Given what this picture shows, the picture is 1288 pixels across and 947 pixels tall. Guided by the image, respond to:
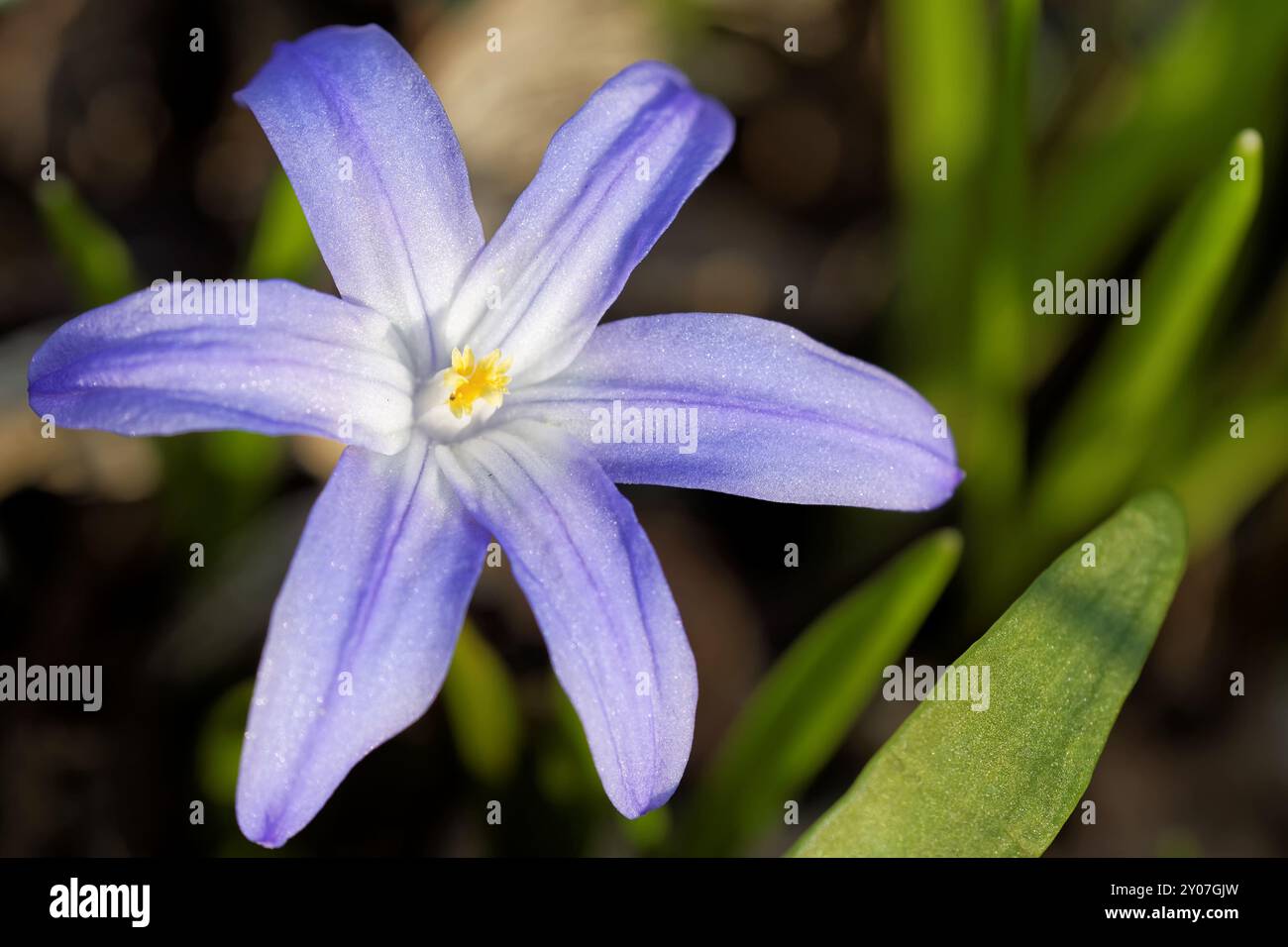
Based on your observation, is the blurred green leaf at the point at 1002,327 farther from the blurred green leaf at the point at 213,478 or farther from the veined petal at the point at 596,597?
the blurred green leaf at the point at 213,478

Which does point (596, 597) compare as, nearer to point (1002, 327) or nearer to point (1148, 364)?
point (1002, 327)

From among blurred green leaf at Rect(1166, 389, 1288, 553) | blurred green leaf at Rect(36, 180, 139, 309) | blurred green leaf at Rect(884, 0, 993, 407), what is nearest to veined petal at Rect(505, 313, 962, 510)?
blurred green leaf at Rect(36, 180, 139, 309)

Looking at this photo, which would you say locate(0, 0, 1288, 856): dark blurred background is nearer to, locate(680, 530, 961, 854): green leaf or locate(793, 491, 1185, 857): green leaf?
locate(680, 530, 961, 854): green leaf

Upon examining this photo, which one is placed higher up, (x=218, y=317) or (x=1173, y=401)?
(x=1173, y=401)

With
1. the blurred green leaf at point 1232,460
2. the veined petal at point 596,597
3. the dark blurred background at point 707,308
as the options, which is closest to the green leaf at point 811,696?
the dark blurred background at point 707,308

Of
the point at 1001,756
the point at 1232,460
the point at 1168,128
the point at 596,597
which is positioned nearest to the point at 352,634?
the point at 596,597
